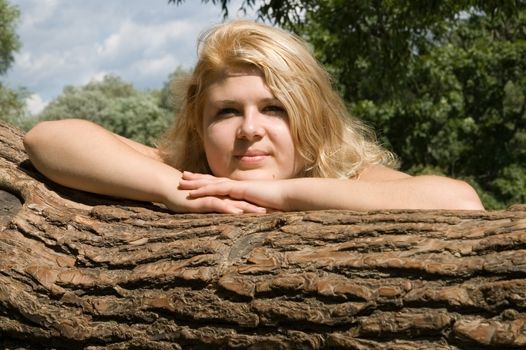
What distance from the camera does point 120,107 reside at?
2861cm

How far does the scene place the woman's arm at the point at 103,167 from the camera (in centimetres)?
240

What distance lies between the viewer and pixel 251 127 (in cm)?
269

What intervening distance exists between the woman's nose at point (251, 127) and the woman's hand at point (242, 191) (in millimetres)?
301

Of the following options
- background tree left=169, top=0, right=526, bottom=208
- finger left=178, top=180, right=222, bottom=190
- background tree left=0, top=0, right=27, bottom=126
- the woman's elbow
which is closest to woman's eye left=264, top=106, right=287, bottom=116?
finger left=178, top=180, right=222, bottom=190

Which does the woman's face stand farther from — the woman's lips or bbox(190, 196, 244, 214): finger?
bbox(190, 196, 244, 214): finger

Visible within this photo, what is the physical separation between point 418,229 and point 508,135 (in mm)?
15967

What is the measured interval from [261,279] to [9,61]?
26248 mm

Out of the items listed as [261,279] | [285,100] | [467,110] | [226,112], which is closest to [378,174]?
[285,100]

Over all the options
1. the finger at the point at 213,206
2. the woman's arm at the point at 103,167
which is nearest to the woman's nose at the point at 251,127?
the woman's arm at the point at 103,167

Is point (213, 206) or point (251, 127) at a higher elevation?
point (251, 127)

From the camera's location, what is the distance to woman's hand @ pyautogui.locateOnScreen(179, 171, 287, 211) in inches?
92.6

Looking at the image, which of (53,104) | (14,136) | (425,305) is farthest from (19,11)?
(425,305)

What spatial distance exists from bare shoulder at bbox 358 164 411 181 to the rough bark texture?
0.78 meters

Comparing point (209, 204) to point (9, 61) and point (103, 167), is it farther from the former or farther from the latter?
point (9, 61)
